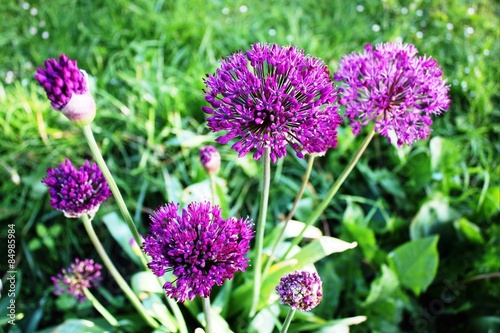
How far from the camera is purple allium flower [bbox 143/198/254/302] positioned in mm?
1084

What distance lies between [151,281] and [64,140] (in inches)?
56.8

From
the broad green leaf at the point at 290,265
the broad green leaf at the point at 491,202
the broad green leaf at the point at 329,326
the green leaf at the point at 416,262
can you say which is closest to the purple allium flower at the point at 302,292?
the broad green leaf at the point at 290,265

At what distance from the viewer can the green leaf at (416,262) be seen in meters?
2.10

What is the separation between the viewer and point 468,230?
2311 millimetres

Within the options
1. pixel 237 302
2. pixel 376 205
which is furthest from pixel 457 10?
pixel 237 302

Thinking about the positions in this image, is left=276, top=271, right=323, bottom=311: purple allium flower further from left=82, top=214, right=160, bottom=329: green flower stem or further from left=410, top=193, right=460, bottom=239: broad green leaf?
left=410, top=193, right=460, bottom=239: broad green leaf

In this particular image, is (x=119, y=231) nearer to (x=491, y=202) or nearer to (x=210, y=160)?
(x=210, y=160)

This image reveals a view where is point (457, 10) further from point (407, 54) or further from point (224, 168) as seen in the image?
point (407, 54)

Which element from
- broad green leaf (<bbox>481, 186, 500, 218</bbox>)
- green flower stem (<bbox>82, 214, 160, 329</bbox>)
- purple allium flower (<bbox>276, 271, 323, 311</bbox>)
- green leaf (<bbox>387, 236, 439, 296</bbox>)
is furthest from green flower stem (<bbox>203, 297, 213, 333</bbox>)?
broad green leaf (<bbox>481, 186, 500, 218</bbox>)

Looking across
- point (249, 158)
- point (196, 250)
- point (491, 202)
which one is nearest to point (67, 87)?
point (196, 250)

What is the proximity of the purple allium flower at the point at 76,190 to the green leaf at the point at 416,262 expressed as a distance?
1347 millimetres

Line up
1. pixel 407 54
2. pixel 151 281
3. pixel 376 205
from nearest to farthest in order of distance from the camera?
pixel 407 54, pixel 151 281, pixel 376 205

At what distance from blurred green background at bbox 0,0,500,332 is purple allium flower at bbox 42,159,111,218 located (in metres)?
0.71

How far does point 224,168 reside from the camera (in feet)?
9.18
